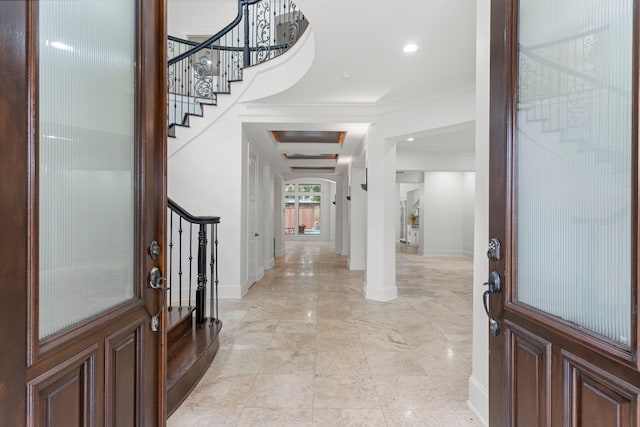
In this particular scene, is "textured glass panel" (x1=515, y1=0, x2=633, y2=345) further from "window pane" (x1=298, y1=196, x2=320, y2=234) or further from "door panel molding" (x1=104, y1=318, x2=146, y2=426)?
"window pane" (x1=298, y1=196, x2=320, y2=234)

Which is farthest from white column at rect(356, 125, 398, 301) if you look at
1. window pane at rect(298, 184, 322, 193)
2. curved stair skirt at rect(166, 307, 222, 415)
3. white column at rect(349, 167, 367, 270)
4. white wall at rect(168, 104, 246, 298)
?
window pane at rect(298, 184, 322, 193)

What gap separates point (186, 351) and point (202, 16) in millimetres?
7656

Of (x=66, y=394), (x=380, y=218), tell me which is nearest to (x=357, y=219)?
(x=380, y=218)

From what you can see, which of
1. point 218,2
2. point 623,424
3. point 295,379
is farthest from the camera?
point 218,2

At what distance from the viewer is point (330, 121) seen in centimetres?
462

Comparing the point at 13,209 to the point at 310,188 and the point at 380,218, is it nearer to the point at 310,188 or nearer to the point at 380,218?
the point at 380,218

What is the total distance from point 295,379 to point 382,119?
3631 mm

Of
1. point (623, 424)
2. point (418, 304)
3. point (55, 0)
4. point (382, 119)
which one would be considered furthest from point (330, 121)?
point (623, 424)

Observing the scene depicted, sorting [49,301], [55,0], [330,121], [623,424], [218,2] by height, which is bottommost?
[623,424]

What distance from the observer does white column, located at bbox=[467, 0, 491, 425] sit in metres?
1.93

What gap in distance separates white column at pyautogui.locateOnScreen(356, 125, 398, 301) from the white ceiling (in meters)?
0.38

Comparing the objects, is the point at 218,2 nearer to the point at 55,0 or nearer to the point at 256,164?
the point at 256,164

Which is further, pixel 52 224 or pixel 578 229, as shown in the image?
pixel 578 229

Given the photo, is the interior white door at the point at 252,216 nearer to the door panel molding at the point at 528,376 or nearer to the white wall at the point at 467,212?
the door panel molding at the point at 528,376
